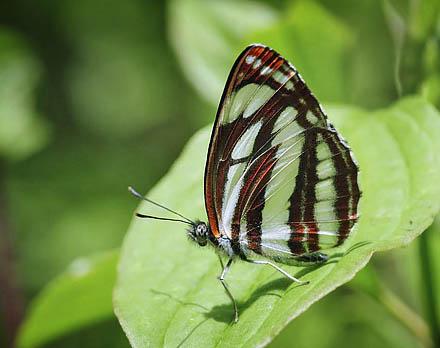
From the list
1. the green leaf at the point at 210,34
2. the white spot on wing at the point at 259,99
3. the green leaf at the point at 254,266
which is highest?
the white spot on wing at the point at 259,99

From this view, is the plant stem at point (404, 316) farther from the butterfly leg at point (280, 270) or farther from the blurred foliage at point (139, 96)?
the butterfly leg at point (280, 270)

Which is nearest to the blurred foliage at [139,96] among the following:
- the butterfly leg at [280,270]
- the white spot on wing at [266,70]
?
the butterfly leg at [280,270]

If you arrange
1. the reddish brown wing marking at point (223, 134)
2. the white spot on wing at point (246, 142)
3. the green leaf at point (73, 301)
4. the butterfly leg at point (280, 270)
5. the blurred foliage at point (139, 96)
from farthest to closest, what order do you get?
the blurred foliage at point (139, 96) → the green leaf at point (73, 301) → the white spot on wing at point (246, 142) → the reddish brown wing marking at point (223, 134) → the butterfly leg at point (280, 270)

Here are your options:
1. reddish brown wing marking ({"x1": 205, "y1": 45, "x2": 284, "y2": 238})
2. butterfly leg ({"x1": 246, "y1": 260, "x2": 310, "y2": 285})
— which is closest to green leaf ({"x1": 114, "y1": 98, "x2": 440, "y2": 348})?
butterfly leg ({"x1": 246, "y1": 260, "x2": 310, "y2": 285})

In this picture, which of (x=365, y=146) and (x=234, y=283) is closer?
(x=234, y=283)

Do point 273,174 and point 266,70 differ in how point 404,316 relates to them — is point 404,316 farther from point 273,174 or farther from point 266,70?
point 266,70

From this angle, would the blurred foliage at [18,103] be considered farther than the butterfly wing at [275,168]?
Yes

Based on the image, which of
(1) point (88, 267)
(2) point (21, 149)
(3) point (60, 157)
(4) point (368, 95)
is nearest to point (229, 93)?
(1) point (88, 267)

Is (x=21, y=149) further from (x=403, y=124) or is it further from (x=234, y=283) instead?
(x=403, y=124)
